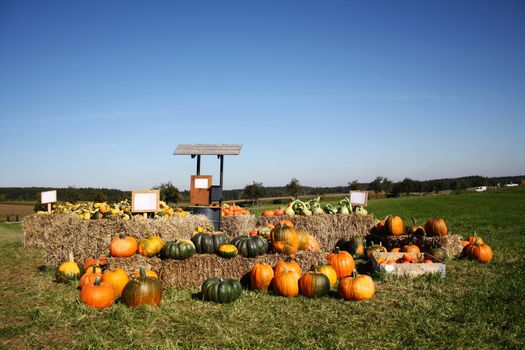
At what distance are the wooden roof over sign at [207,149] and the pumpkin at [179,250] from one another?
517 cm

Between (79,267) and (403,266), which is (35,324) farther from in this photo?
(403,266)

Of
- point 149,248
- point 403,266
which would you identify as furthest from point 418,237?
point 149,248

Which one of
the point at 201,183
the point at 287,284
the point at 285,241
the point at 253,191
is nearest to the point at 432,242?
the point at 285,241

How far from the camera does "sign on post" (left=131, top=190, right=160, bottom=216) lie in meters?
8.92

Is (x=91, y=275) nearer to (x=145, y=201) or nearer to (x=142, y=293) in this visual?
(x=142, y=293)

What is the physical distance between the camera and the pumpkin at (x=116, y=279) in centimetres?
619

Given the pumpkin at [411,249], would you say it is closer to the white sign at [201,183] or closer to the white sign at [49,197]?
the white sign at [201,183]

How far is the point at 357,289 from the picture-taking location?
19.2 feet

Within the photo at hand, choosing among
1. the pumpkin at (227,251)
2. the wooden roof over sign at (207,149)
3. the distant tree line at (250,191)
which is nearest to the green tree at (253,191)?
the distant tree line at (250,191)

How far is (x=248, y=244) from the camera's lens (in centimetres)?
724

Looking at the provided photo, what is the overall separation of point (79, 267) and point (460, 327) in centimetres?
629

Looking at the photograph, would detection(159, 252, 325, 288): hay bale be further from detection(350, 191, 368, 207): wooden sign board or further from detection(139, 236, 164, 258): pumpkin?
detection(350, 191, 368, 207): wooden sign board

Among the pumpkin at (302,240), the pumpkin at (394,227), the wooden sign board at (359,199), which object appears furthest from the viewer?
the wooden sign board at (359,199)

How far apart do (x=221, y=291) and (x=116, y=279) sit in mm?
1774
